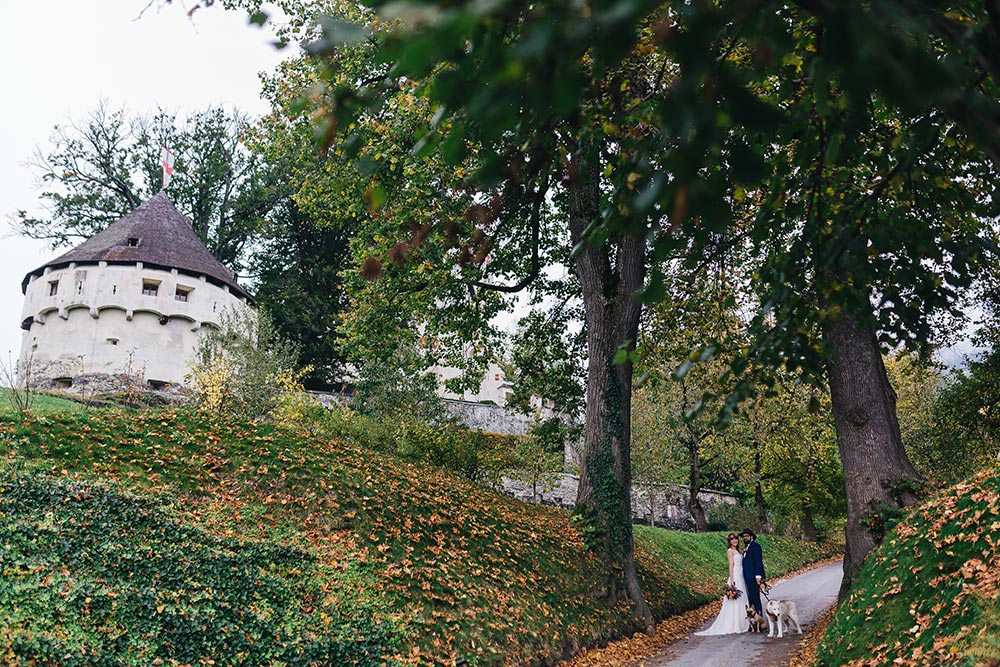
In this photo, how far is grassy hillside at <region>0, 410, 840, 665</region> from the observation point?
7.27m

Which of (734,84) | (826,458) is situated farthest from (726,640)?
(826,458)

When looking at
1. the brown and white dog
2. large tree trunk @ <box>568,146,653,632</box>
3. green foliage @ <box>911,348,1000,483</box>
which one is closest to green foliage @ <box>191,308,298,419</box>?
large tree trunk @ <box>568,146,653,632</box>

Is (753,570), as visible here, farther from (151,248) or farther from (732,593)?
(151,248)

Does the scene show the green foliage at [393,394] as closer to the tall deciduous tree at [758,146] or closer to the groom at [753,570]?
the tall deciduous tree at [758,146]

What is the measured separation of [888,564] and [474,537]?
6.14 m

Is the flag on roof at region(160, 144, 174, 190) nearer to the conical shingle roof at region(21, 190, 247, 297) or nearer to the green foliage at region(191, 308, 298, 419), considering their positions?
the conical shingle roof at region(21, 190, 247, 297)

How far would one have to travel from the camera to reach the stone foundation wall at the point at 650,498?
31906mm

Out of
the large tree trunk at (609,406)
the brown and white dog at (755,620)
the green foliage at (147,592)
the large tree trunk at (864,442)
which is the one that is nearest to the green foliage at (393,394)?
the large tree trunk at (609,406)

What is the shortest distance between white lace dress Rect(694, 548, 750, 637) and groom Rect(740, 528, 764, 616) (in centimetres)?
11

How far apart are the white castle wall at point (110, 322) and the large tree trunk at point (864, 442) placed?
1108 inches

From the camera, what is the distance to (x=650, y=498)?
112ft

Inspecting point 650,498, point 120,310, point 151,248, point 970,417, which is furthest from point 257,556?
point 151,248

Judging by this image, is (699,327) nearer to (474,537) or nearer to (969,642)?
(474,537)

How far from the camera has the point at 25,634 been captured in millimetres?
6332
